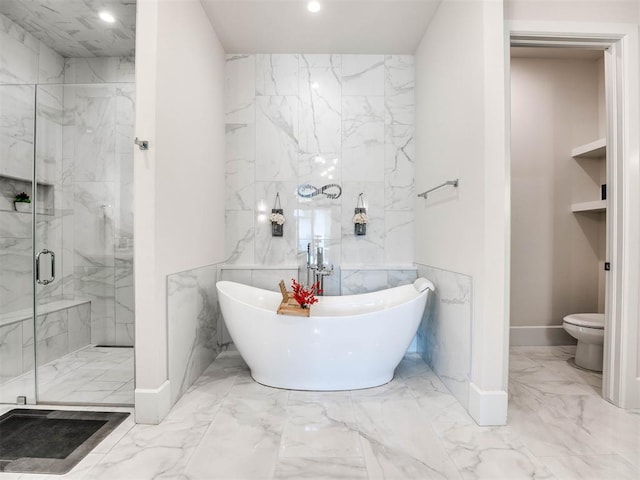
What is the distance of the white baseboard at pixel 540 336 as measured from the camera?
315cm

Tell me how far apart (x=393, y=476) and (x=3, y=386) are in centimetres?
245

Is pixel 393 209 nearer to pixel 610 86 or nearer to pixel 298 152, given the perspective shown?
pixel 298 152

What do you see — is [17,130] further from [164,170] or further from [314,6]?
[314,6]

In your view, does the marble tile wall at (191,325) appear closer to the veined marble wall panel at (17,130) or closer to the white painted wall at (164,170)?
the white painted wall at (164,170)

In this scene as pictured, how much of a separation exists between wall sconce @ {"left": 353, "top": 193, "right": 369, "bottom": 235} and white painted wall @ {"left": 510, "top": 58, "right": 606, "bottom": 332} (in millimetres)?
1404

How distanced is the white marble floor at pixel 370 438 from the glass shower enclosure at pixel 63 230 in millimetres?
653

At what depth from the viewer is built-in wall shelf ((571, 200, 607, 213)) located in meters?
2.82

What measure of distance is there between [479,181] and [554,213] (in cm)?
186

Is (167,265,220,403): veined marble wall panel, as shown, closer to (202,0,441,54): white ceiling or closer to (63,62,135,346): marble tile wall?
(63,62,135,346): marble tile wall

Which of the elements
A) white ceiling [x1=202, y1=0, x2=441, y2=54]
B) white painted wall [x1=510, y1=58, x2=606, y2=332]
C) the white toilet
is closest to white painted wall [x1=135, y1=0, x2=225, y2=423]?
white ceiling [x1=202, y1=0, x2=441, y2=54]

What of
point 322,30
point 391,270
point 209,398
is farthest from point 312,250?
point 322,30

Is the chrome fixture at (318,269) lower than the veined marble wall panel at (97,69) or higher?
lower

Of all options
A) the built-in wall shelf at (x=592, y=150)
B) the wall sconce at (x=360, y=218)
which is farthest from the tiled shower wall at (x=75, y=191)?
the built-in wall shelf at (x=592, y=150)

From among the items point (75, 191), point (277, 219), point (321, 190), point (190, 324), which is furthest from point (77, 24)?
point (190, 324)
